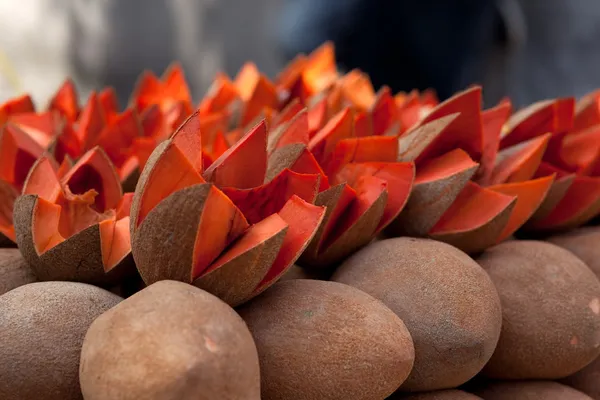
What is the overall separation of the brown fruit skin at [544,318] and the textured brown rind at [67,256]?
0.30 m

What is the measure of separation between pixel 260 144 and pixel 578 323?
0.97ft

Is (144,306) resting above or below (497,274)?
above

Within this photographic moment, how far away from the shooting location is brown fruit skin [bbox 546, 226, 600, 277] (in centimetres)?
69

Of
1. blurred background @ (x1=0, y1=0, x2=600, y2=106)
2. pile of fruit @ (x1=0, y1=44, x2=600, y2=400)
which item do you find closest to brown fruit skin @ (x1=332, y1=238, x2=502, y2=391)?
pile of fruit @ (x1=0, y1=44, x2=600, y2=400)

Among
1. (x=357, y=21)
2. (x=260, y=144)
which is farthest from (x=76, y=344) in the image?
(x=357, y=21)

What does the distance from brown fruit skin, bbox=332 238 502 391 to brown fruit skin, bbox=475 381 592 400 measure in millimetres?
87

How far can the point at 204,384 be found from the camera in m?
0.37

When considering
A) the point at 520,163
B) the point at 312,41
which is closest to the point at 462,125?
the point at 520,163

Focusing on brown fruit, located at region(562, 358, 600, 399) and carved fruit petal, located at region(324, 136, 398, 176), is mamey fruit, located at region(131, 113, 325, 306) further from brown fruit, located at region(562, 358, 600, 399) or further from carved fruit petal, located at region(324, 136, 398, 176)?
brown fruit, located at region(562, 358, 600, 399)

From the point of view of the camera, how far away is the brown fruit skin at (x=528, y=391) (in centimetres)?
58

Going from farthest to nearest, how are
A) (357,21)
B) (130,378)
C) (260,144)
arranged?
(357,21), (260,144), (130,378)

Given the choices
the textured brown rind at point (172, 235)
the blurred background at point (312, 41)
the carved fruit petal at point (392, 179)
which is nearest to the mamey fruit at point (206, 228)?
the textured brown rind at point (172, 235)

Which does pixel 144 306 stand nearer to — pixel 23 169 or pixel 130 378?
pixel 130 378

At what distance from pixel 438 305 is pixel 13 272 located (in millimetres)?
314
